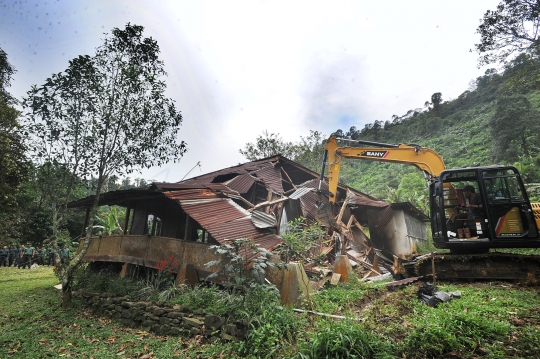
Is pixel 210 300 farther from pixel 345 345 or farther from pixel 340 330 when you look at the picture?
pixel 345 345

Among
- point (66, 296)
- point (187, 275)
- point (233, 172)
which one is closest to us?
point (187, 275)

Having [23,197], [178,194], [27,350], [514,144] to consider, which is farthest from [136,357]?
[514,144]

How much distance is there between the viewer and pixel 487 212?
7367mm

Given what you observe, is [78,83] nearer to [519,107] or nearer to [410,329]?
[410,329]

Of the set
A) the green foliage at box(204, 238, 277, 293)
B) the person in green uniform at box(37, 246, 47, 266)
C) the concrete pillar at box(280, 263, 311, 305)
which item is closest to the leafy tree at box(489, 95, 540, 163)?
the concrete pillar at box(280, 263, 311, 305)

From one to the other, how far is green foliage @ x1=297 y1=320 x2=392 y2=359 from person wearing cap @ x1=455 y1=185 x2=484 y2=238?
5.24 meters

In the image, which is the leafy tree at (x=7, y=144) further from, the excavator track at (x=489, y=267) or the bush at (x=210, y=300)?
the excavator track at (x=489, y=267)

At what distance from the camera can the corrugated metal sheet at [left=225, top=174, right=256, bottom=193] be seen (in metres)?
13.2

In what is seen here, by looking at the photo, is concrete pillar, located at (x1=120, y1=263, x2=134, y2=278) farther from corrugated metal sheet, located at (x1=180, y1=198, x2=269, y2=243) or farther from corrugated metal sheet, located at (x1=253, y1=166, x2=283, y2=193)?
corrugated metal sheet, located at (x1=253, y1=166, x2=283, y2=193)

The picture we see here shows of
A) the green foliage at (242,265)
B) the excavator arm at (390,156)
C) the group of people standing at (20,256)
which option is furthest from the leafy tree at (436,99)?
the group of people standing at (20,256)

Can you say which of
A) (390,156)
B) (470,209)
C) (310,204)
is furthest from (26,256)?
(470,209)

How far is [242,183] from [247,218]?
483cm

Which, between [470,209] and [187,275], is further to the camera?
[187,275]

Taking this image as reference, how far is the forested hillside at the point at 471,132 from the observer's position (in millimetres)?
21703
